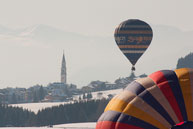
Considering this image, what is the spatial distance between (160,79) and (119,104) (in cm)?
206

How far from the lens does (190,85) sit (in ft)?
109

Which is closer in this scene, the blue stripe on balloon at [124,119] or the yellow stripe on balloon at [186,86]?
the yellow stripe on balloon at [186,86]

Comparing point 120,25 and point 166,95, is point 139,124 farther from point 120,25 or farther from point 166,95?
point 120,25

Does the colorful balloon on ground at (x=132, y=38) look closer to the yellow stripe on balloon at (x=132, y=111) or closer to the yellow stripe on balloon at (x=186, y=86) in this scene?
the yellow stripe on balloon at (x=186, y=86)

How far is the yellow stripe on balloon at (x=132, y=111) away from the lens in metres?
32.7

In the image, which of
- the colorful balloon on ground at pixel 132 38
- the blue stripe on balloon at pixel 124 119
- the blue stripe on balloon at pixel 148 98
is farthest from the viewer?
the colorful balloon on ground at pixel 132 38

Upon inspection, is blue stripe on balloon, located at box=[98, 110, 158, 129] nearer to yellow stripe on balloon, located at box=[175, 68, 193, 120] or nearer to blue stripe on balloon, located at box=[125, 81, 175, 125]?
blue stripe on balloon, located at box=[125, 81, 175, 125]

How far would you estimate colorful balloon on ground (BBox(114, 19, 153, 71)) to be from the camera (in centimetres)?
19150

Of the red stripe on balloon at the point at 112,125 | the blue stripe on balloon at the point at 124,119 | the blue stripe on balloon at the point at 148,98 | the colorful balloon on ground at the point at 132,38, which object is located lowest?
the red stripe on balloon at the point at 112,125

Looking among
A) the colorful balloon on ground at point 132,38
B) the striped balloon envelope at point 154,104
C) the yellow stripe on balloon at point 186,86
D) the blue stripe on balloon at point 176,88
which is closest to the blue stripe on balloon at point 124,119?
the striped balloon envelope at point 154,104

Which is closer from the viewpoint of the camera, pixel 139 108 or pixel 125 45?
pixel 139 108

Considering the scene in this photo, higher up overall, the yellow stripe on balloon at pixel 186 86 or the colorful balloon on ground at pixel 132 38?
the colorful balloon on ground at pixel 132 38

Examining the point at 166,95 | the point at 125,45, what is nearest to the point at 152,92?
the point at 166,95

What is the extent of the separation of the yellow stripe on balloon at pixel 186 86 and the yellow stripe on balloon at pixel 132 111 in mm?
1324
